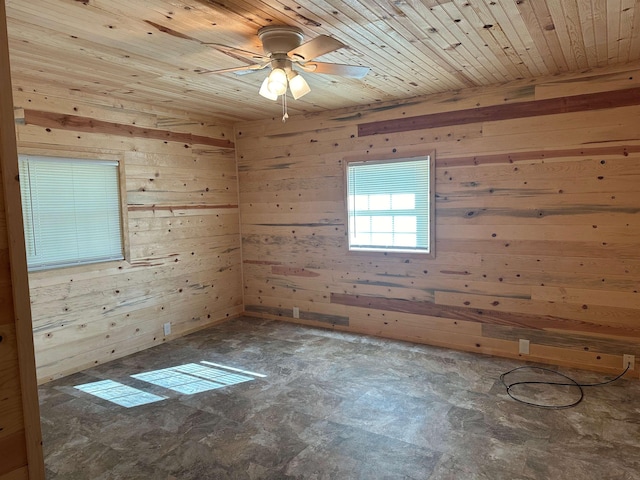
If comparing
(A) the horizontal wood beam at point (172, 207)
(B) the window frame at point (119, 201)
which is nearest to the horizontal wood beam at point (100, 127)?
(B) the window frame at point (119, 201)

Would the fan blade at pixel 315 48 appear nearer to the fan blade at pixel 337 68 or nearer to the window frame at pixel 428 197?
the fan blade at pixel 337 68

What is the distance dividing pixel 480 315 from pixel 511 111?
1846 millimetres

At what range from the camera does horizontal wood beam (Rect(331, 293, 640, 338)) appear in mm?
3488

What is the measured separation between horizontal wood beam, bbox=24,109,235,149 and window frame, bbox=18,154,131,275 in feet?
0.71

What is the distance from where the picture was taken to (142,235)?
4270mm

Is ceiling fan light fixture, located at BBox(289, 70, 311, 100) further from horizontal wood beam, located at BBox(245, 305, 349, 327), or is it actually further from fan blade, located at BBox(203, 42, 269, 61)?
horizontal wood beam, located at BBox(245, 305, 349, 327)

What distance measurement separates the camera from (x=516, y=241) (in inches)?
148

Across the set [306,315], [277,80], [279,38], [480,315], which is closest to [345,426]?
[480,315]

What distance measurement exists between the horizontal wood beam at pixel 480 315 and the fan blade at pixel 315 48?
2710mm

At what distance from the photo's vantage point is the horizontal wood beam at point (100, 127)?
11.3 ft

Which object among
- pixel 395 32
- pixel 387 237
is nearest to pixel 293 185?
pixel 387 237

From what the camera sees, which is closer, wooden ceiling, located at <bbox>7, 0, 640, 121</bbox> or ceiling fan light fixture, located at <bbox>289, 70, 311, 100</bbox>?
wooden ceiling, located at <bbox>7, 0, 640, 121</bbox>

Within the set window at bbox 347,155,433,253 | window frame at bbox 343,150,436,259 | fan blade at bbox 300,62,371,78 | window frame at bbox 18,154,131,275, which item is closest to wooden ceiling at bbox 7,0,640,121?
fan blade at bbox 300,62,371,78

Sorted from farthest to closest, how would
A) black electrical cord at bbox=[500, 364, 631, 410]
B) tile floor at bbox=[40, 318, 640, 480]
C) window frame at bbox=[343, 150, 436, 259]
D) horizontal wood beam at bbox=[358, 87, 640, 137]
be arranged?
window frame at bbox=[343, 150, 436, 259] < horizontal wood beam at bbox=[358, 87, 640, 137] < black electrical cord at bbox=[500, 364, 631, 410] < tile floor at bbox=[40, 318, 640, 480]
